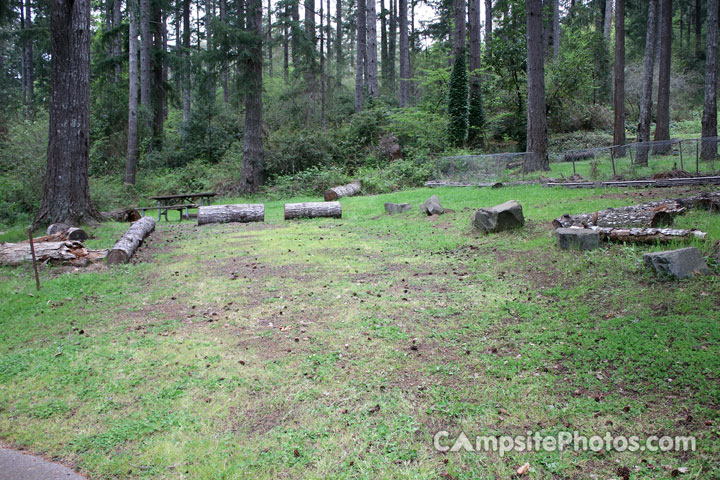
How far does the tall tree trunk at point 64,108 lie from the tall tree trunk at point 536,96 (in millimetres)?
13964

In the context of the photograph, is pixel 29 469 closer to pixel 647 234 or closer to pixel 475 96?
pixel 647 234

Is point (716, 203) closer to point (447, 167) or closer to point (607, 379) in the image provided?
point (607, 379)

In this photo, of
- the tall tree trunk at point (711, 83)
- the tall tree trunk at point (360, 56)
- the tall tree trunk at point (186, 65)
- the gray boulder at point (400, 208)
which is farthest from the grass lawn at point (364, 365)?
the tall tree trunk at point (360, 56)

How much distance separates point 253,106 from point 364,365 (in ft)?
55.9

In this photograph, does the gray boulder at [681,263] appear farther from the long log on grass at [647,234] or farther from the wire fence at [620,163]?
the wire fence at [620,163]

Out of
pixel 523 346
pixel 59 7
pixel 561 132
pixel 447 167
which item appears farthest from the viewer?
pixel 561 132

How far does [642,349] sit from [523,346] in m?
1.06

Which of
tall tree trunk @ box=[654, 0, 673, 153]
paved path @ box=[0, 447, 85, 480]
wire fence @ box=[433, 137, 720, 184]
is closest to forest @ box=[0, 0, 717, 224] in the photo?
tall tree trunk @ box=[654, 0, 673, 153]

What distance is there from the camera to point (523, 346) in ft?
15.9

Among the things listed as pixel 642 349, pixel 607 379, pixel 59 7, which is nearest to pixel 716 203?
pixel 642 349

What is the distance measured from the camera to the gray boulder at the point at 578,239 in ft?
23.7

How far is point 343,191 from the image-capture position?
19000mm

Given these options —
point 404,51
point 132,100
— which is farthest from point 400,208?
point 404,51

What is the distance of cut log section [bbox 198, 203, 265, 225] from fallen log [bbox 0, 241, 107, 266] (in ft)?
16.6
